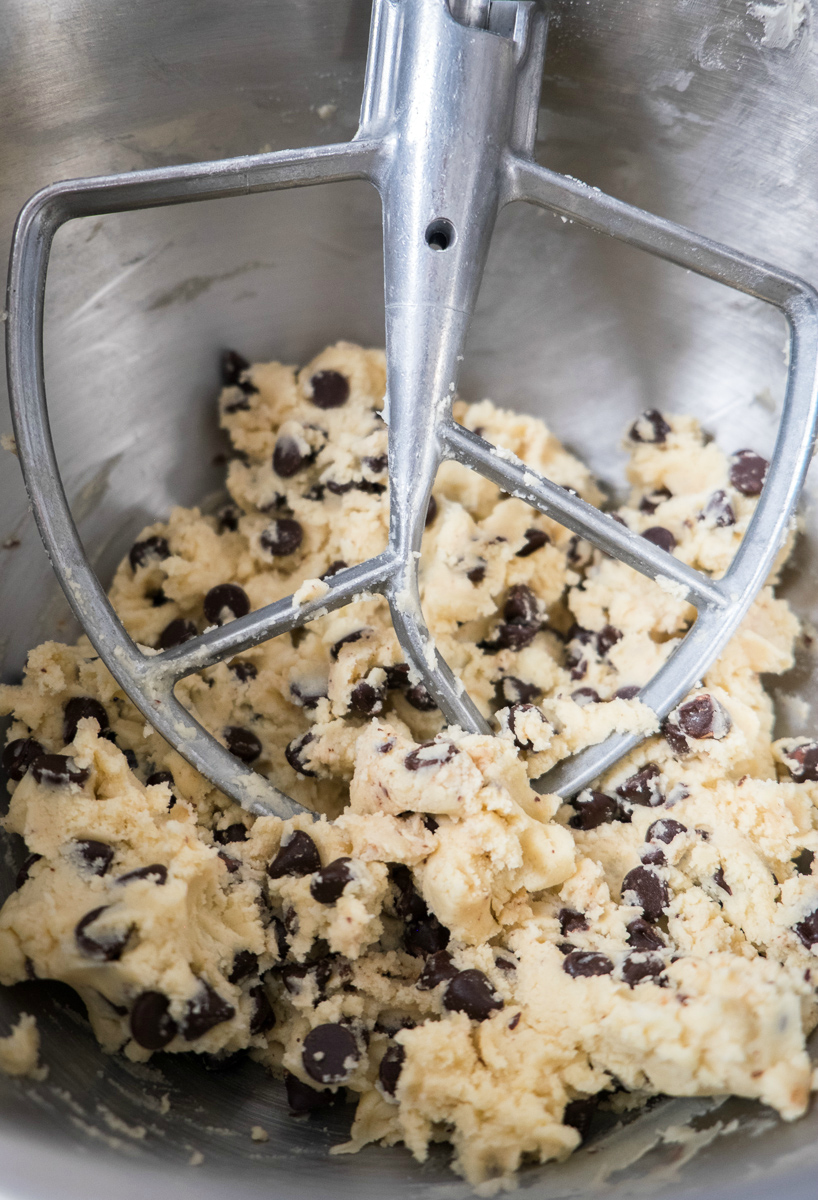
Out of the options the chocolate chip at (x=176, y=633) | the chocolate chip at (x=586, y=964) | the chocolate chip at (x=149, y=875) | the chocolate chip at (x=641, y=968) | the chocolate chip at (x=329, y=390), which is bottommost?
the chocolate chip at (x=586, y=964)

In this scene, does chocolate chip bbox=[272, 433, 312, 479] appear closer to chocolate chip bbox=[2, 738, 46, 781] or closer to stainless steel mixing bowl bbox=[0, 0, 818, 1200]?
stainless steel mixing bowl bbox=[0, 0, 818, 1200]

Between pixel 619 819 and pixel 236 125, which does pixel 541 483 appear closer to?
pixel 619 819

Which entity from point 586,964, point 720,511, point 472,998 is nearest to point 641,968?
point 586,964

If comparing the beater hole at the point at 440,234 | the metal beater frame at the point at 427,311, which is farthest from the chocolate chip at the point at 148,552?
the beater hole at the point at 440,234

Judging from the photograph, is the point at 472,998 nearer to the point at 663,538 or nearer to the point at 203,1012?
the point at 203,1012

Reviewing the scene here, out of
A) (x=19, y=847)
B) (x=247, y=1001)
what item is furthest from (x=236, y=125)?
(x=247, y=1001)

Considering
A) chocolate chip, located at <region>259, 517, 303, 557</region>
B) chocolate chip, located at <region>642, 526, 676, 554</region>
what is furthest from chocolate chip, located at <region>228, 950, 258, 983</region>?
chocolate chip, located at <region>642, 526, 676, 554</region>

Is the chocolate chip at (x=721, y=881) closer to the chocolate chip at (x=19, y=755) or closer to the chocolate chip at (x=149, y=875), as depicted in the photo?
→ the chocolate chip at (x=149, y=875)
